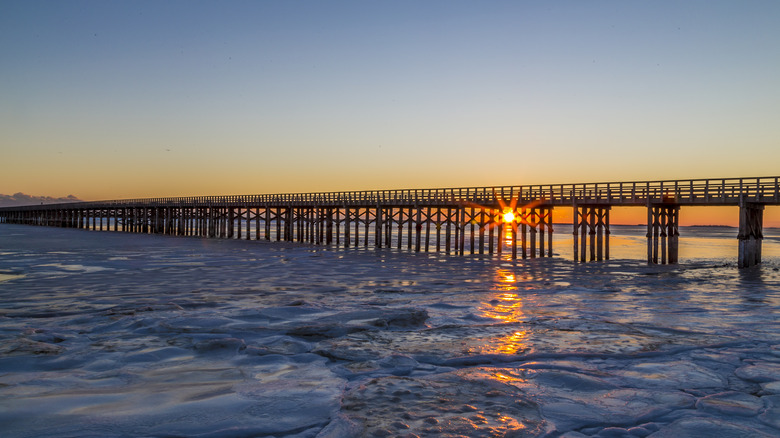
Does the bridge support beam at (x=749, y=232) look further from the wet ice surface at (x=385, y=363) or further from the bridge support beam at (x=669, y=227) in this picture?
the wet ice surface at (x=385, y=363)

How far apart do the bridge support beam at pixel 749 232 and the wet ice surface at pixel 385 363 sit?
9673 mm

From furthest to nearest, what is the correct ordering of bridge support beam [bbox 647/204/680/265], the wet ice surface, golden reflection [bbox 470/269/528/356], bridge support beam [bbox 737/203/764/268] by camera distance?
bridge support beam [bbox 647/204/680/265] < bridge support beam [bbox 737/203/764/268] < golden reflection [bbox 470/269/528/356] < the wet ice surface

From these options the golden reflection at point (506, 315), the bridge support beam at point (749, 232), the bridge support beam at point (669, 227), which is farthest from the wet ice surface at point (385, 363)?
the bridge support beam at point (669, 227)

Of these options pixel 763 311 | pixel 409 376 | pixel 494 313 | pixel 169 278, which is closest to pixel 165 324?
pixel 409 376

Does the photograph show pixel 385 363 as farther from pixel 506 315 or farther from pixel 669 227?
pixel 669 227

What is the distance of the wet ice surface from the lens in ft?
17.0

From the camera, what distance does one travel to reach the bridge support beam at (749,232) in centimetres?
2322

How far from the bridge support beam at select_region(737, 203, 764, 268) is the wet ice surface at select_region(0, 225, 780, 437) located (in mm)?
9673

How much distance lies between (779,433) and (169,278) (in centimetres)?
A: 1712

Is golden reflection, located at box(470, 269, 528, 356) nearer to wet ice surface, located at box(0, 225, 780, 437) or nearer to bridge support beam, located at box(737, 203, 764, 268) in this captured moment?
wet ice surface, located at box(0, 225, 780, 437)

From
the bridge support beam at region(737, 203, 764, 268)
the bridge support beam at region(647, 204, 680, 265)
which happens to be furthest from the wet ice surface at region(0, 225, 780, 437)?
the bridge support beam at region(647, 204, 680, 265)

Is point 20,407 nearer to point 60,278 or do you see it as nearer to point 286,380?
point 286,380

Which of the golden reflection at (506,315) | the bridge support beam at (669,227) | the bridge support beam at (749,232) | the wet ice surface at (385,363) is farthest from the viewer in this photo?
the bridge support beam at (669,227)

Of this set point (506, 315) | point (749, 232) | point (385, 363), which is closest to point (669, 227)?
point (749, 232)
